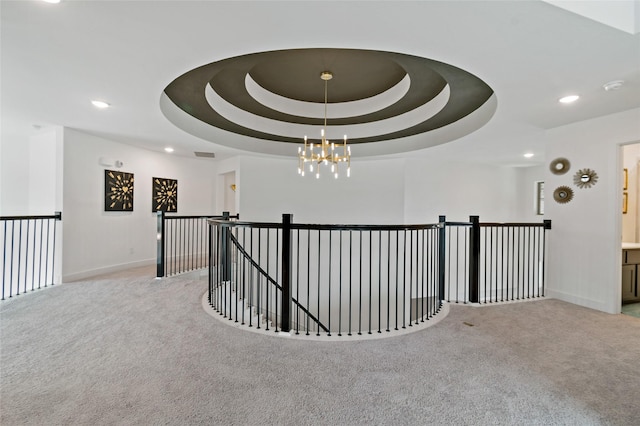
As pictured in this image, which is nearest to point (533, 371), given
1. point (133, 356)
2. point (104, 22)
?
point (133, 356)

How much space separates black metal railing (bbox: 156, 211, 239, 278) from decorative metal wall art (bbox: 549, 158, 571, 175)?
5222 millimetres

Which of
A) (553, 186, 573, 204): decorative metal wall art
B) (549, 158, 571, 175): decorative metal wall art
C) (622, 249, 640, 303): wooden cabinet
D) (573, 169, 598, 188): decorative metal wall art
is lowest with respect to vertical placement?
(622, 249, 640, 303): wooden cabinet

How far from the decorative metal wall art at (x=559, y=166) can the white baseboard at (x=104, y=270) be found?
26.2ft

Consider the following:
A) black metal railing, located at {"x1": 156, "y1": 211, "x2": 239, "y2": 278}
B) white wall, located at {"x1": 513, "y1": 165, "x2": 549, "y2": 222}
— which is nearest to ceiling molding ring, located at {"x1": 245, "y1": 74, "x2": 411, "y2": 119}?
black metal railing, located at {"x1": 156, "y1": 211, "x2": 239, "y2": 278}

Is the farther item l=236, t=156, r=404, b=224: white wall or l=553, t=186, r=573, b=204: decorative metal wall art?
l=236, t=156, r=404, b=224: white wall

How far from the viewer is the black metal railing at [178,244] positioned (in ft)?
16.8

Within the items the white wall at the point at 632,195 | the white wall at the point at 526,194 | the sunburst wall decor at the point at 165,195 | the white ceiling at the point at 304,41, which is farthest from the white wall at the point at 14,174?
the white wall at the point at 526,194

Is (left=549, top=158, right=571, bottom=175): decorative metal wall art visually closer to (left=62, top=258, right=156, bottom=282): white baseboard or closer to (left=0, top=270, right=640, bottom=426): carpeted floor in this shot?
(left=0, top=270, right=640, bottom=426): carpeted floor

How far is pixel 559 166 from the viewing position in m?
4.35

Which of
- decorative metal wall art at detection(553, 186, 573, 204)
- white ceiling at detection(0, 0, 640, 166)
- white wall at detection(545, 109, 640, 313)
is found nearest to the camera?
white ceiling at detection(0, 0, 640, 166)

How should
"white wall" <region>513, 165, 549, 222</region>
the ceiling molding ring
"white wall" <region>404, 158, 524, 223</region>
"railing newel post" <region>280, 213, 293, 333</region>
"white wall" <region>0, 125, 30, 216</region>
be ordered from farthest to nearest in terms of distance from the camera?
"white wall" <region>513, 165, 549, 222</region>
"white wall" <region>404, 158, 524, 223</region>
"white wall" <region>0, 125, 30, 216</region>
the ceiling molding ring
"railing newel post" <region>280, 213, 293, 333</region>

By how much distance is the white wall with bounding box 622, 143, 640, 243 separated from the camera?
16.5 feet

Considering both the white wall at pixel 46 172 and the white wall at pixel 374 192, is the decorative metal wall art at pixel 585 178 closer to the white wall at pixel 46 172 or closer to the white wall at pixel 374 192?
the white wall at pixel 374 192

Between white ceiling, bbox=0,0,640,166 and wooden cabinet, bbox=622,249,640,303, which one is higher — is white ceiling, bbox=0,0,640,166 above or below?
above
